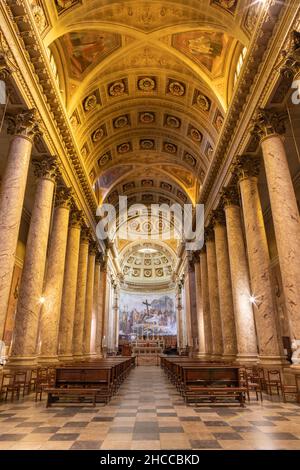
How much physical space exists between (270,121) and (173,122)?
10766 mm

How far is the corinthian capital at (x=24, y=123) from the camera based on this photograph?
9.69 meters

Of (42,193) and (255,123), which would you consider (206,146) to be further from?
(42,193)

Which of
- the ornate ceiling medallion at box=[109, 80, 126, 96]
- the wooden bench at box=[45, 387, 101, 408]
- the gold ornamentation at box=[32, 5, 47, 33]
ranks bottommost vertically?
the wooden bench at box=[45, 387, 101, 408]

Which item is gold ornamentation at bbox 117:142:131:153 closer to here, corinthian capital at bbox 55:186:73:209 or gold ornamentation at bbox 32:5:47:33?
corinthian capital at bbox 55:186:73:209

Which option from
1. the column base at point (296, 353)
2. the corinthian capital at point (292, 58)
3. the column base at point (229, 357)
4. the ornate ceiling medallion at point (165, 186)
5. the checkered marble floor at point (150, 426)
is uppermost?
the ornate ceiling medallion at point (165, 186)

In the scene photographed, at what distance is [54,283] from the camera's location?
42.1ft

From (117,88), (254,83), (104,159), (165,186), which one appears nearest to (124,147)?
(104,159)

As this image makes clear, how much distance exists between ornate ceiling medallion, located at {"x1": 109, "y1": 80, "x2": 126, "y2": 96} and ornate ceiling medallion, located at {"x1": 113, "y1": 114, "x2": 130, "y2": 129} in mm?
1922

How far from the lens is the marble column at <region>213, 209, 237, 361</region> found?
45.1ft

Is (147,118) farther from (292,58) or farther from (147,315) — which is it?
(147,315)

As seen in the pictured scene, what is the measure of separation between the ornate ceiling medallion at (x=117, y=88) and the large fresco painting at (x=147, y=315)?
3308 centimetres

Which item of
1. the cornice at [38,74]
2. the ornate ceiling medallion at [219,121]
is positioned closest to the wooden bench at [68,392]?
the cornice at [38,74]

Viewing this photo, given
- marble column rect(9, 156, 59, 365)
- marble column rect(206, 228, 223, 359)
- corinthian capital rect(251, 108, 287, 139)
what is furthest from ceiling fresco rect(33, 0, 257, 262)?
marble column rect(206, 228, 223, 359)

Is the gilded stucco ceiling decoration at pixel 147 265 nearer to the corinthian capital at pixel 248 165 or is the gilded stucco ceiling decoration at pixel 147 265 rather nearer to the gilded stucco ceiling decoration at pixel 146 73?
the gilded stucco ceiling decoration at pixel 146 73
